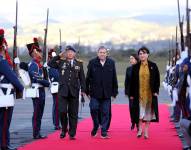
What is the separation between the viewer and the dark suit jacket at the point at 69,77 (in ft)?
48.4

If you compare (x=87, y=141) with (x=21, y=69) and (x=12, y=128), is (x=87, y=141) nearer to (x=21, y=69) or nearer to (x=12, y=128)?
(x=21, y=69)

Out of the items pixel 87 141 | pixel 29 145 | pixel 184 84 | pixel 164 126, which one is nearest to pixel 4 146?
pixel 29 145

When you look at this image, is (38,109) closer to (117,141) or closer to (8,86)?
(117,141)

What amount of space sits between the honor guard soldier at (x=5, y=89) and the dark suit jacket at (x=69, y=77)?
248 centimetres

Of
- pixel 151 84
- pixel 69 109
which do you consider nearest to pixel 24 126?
pixel 69 109

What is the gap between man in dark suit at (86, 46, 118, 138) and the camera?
15.2 metres

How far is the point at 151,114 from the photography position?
15039mm

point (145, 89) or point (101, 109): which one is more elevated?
point (145, 89)

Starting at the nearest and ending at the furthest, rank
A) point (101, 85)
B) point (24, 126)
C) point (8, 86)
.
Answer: point (8, 86)
point (101, 85)
point (24, 126)

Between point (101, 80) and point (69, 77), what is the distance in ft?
2.43

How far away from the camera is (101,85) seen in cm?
1521

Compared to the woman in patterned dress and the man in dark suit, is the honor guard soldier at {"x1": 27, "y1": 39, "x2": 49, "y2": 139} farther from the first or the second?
the woman in patterned dress

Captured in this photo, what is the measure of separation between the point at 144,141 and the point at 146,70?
1.64 metres

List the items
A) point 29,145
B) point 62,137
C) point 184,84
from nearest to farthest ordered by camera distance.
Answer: point 184,84, point 29,145, point 62,137
